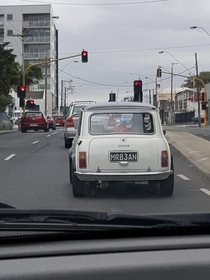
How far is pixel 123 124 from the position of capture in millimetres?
10250

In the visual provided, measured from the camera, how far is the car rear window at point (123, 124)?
10.2 metres

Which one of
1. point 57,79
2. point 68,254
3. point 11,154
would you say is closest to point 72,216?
point 68,254

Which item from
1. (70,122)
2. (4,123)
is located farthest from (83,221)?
(4,123)

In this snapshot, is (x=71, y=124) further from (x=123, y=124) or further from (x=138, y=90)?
(x=123, y=124)

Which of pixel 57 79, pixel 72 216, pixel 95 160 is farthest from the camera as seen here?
pixel 57 79

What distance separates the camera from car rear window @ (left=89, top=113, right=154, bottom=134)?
10201 mm

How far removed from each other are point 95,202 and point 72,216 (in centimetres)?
659

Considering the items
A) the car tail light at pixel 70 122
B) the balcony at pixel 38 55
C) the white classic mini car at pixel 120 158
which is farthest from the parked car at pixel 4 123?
the balcony at pixel 38 55

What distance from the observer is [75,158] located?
1005 centimetres

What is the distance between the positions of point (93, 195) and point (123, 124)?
1.38 m

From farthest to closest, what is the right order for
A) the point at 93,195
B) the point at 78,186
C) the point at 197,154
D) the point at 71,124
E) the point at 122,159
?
the point at 71,124 → the point at 197,154 → the point at 93,195 → the point at 78,186 → the point at 122,159

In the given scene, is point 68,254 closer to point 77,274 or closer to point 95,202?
point 77,274

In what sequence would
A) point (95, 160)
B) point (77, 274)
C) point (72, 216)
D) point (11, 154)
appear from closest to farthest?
point (77, 274)
point (72, 216)
point (95, 160)
point (11, 154)

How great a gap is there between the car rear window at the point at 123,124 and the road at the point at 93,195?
45.1 inches
